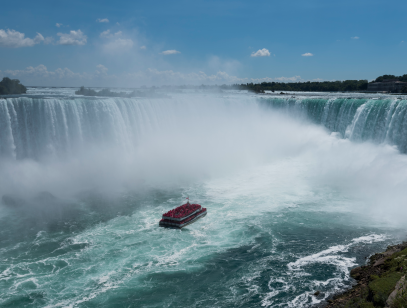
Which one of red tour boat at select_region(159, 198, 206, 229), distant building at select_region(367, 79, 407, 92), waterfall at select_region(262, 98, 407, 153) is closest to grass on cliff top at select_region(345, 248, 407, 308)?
red tour boat at select_region(159, 198, 206, 229)

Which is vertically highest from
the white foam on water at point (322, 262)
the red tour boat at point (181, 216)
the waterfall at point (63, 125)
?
the waterfall at point (63, 125)

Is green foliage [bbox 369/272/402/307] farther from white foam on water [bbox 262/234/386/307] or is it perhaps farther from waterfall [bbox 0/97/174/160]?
waterfall [bbox 0/97/174/160]

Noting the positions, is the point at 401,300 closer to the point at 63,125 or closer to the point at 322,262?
the point at 322,262

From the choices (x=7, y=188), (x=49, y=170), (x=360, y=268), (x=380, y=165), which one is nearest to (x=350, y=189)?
(x=380, y=165)

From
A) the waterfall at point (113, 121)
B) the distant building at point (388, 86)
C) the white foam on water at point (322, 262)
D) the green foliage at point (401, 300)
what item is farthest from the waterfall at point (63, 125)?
the distant building at point (388, 86)

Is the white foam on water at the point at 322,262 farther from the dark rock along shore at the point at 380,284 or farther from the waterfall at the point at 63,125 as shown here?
the waterfall at the point at 63,125

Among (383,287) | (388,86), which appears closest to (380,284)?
(383,287)

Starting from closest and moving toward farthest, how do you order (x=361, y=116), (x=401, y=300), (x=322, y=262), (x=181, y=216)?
(x=401, y=300), (x=322, y=262), (x=181, y=216), (x=361, y=116)
